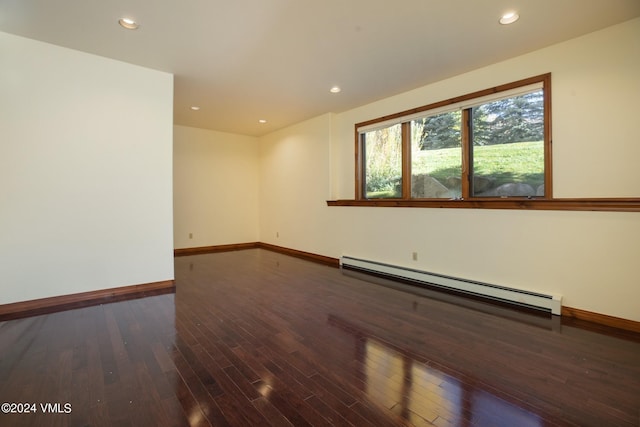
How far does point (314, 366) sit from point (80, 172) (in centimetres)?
328

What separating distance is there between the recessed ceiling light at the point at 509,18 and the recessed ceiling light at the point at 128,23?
10.7ft

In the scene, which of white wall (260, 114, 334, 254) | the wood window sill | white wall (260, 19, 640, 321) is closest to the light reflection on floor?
white wall (260, 19, 640, 321)

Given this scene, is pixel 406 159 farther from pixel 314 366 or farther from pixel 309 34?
pixel 314 366

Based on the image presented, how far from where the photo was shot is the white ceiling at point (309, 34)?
2.43 metres

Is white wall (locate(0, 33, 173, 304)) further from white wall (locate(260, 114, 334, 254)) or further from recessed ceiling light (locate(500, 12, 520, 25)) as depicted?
recessed ceiling light (locate(500, 12, 520, 25))

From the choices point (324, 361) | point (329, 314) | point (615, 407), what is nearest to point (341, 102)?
point (329, 314)

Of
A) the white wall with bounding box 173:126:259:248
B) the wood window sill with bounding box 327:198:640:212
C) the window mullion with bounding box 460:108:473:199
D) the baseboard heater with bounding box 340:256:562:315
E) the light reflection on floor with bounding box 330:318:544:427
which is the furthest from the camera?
the white wall with bounding box 173:126:259:248

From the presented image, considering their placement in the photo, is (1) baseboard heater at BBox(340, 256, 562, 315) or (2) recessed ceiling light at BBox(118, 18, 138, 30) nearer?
(2) recessed ceiling light at BBox(118, 18, 138, 30)

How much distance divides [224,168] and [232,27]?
4486 mm

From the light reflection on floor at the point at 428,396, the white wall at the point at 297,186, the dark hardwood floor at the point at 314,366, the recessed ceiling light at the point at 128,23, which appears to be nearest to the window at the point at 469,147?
the white wall at the point at 297,186

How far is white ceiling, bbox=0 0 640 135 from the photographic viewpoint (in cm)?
243

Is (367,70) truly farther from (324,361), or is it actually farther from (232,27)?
(324,361)

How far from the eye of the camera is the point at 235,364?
6.59 ft

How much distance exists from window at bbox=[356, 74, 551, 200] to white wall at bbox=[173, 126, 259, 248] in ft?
11.4
